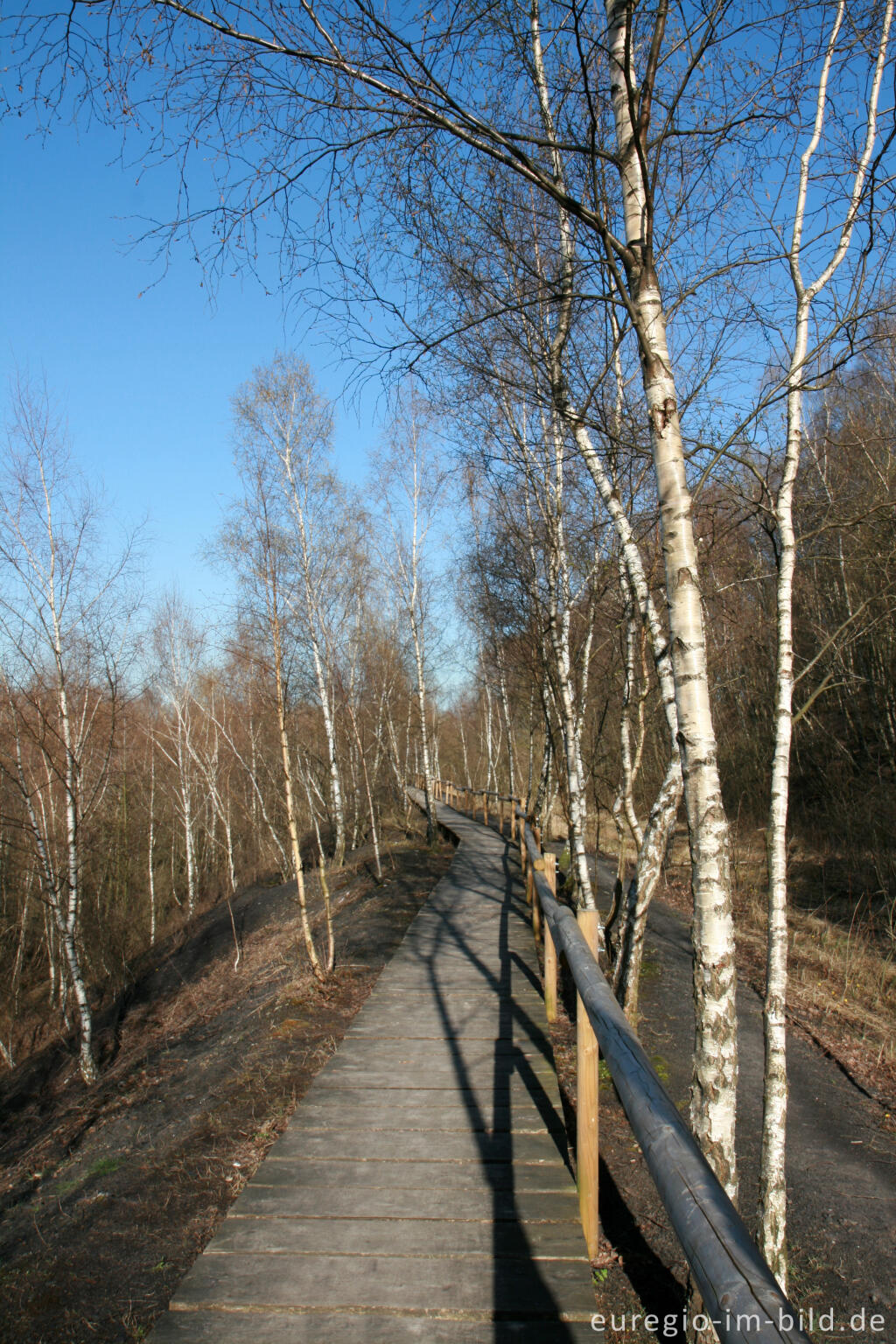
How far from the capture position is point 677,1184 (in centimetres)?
171

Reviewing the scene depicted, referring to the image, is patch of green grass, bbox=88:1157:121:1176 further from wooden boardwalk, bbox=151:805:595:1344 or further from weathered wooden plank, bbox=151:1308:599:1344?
weathered wooden plank, bbox=151:1308:599:1344

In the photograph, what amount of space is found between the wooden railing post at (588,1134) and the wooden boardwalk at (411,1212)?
84mm

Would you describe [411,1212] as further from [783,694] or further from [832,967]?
[832,967]

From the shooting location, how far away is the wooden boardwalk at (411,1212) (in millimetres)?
2512

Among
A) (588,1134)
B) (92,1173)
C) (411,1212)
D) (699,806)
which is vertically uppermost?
(699,806)

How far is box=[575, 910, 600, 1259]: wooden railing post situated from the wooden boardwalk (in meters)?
0.08

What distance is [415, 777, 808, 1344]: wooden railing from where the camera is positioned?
1.26 m

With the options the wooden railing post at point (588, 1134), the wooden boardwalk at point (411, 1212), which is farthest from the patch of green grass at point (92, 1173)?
the wooden railing post at point (588, 1134)

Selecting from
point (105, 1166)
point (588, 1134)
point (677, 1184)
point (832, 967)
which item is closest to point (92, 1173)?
point (105, 1166)

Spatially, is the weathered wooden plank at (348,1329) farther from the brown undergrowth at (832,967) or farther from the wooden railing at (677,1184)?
the brown undergrowth at (832,967)

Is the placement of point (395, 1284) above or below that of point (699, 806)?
below

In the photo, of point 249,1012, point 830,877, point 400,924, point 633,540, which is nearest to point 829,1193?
point 633,540

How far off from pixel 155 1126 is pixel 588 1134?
3588mm

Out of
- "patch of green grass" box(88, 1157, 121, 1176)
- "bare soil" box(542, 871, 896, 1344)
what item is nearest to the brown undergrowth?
"bare soil" box(542, 871, 896, 1344)
